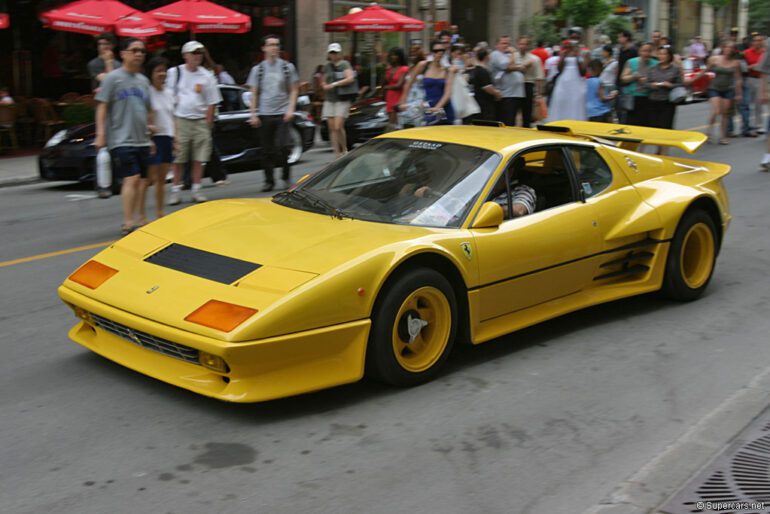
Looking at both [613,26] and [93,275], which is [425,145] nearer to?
[93,275]

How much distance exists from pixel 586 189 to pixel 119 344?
310 cm

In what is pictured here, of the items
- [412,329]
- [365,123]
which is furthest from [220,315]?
[365,123]

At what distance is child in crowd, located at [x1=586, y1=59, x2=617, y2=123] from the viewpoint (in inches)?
516

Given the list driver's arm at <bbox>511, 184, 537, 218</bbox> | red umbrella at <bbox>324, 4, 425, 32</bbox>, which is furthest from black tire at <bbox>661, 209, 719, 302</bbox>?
red umbrella at <bbox>324, 4, 425, 32</bbox>

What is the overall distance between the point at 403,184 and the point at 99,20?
11720 mm

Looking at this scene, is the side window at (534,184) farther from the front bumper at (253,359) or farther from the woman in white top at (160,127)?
the woman in white top at (160,127)

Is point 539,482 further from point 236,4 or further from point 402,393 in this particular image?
point 236,4

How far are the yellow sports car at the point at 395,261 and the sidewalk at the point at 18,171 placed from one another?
8752mm

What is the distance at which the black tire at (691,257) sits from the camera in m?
6.59

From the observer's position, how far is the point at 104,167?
860 cm

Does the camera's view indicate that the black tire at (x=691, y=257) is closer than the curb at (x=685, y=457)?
No

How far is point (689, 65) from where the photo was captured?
93.0 ft

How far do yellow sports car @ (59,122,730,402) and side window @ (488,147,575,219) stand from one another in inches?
0.4

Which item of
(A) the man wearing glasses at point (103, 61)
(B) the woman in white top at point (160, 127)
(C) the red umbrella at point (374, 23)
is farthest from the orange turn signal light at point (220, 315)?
(C) the red umbrella at point (374, 23)
